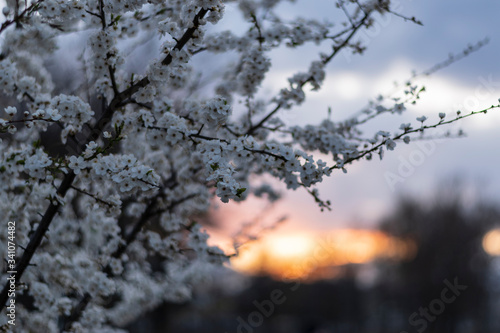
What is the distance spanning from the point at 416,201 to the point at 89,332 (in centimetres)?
3911

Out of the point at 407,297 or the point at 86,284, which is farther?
the point at 407,297

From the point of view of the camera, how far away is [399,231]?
41312 millimetres

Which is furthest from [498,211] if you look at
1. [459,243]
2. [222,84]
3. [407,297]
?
[222,84]

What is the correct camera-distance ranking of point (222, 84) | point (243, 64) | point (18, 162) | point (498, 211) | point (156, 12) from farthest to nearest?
point (498, 211)
point (222, 84)
point (243, 64)
point (156, 12)
point (18, 162)

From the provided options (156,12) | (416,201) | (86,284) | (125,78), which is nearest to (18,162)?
(125,78)

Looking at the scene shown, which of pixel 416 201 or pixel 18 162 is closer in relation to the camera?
pixel 18 162

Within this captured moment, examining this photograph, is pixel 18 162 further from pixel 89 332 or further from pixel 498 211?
pixel 498 211

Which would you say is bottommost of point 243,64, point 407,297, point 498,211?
point 243,64

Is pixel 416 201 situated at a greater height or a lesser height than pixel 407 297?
greater

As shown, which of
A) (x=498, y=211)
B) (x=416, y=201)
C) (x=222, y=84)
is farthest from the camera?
(x=416, y=201)

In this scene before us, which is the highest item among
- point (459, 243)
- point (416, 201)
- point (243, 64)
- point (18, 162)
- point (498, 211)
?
point (416, 201)

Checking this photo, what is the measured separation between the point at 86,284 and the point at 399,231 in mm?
39893

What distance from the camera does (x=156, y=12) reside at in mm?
4551

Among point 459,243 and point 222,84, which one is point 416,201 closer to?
point 459,243
